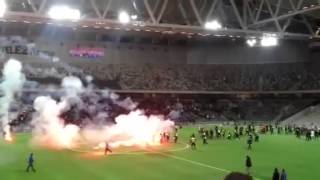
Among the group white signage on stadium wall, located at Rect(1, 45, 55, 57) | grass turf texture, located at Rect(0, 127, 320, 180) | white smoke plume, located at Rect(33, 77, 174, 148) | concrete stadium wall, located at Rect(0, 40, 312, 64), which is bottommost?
grass turf texture, located at Rect(0, 127, 320, 180)

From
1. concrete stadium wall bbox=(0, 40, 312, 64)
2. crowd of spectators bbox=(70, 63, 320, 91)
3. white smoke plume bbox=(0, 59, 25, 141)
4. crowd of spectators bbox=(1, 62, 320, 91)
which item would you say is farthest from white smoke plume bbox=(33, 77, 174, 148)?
concrete stadium wall bbox=(0, 40, 312, 64)

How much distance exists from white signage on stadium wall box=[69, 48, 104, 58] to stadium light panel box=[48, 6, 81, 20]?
994 inches

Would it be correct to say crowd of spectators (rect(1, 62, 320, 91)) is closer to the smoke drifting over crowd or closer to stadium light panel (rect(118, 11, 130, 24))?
the smoke drifting over crowd

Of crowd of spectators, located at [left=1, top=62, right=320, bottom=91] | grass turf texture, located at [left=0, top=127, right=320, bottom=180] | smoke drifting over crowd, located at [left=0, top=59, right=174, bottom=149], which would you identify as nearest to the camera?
grass turf texture, located at [left=0, top=127, right=320, bottom=180]

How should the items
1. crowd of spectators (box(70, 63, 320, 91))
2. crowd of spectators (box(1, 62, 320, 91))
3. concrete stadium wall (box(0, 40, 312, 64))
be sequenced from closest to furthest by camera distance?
crowd of spectators (box(1, 62, 320, 91)) → crowd of spectators (box(70, 63, 320, 91)) → concrete stadium wall (box(0, 40, 312, 64))

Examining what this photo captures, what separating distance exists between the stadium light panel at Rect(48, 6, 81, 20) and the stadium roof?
0.67 metres

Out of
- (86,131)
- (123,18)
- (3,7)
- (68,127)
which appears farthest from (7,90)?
(123,18)

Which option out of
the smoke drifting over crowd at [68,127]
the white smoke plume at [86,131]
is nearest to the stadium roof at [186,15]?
the smoke drifting over crowd at [68,127]

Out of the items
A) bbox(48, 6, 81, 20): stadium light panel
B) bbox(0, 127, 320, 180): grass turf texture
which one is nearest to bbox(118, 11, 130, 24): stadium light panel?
bbox(48, 6, 81, 20): stadium light panel

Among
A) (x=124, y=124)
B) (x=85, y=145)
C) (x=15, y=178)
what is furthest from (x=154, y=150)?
(x=15, y=178)

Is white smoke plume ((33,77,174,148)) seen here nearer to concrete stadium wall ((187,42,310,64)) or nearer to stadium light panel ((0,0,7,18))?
stadium light panel ((0,0,7,18))

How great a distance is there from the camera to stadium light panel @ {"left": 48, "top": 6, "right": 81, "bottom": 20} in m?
41.1

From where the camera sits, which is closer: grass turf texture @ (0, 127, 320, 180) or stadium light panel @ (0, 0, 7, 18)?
grass turf texture @ (0, 127, 320, 180)

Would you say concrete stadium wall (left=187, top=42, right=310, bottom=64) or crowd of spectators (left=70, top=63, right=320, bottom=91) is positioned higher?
concrete stadium wall (left=187, top=42, right=310, bottom=64)
